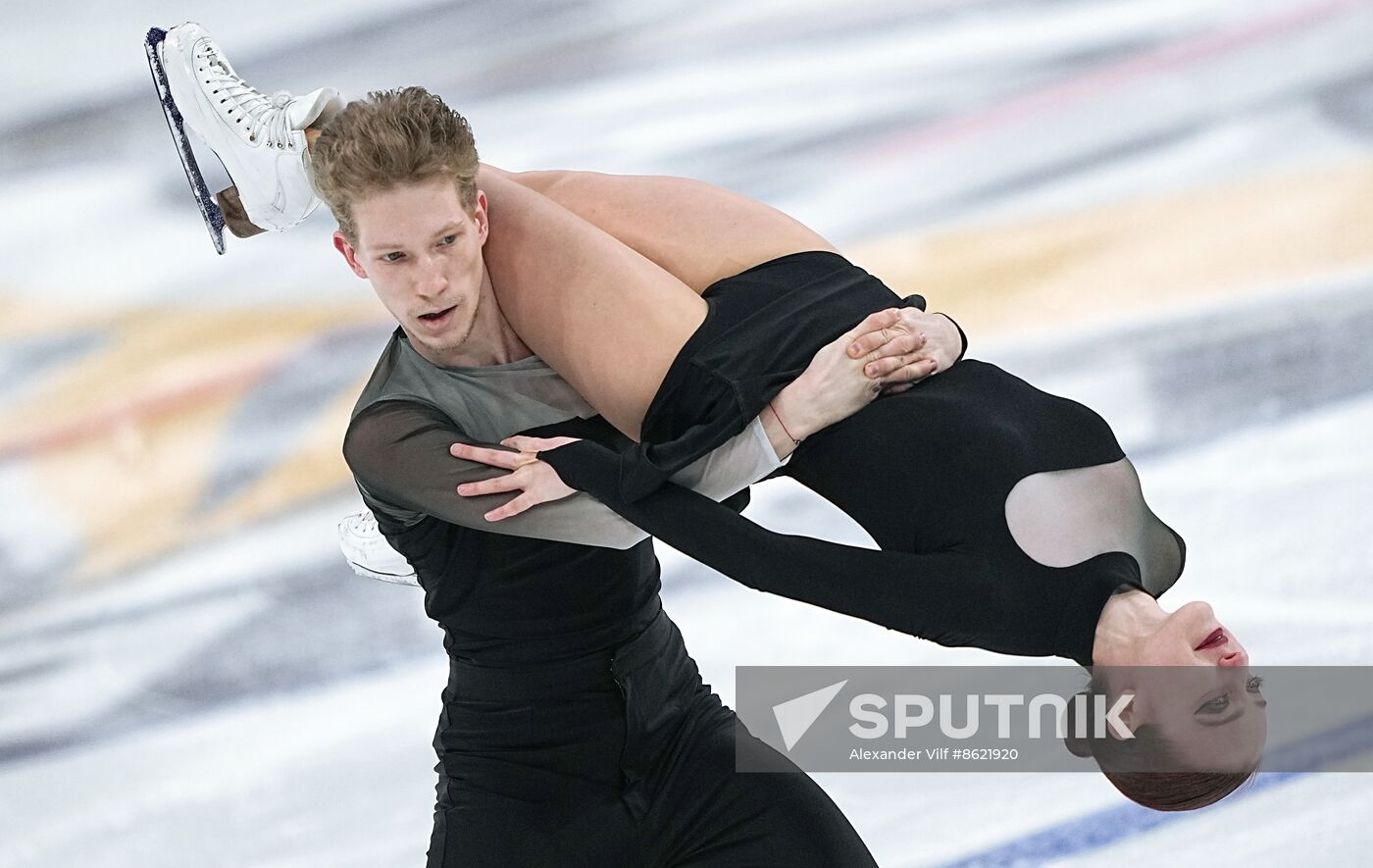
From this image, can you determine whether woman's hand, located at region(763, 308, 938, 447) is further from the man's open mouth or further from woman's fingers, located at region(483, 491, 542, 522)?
the man's open mouth

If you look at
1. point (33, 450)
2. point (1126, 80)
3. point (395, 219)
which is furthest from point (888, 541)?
point (1126, 80)

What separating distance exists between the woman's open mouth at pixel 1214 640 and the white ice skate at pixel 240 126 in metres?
1.48

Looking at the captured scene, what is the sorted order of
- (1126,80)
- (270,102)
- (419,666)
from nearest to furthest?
1. (270,102)
2. (419,666)
3. (1126,80)

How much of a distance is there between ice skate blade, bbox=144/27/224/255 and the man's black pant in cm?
96

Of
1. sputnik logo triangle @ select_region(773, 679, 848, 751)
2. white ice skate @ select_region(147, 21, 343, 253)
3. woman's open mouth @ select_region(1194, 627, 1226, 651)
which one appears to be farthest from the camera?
sputnik logo triangle @ select_region(773, 679, 848, 751)

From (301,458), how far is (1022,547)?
2499mm

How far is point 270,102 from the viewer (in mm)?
2512

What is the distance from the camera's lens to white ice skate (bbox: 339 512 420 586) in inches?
102

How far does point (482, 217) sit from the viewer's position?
2023mm

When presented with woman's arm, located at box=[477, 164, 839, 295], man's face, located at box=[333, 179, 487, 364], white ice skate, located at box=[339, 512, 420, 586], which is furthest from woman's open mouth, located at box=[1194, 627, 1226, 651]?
white ice skate, located at box=[339, 512, 420, 586]

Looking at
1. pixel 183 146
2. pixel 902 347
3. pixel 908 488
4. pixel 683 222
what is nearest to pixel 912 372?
pixel 902 347

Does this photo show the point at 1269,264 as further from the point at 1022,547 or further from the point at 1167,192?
the point at 1022,547

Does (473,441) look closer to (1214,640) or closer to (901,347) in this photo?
(901,347)

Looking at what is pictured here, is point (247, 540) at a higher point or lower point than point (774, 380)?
lower
